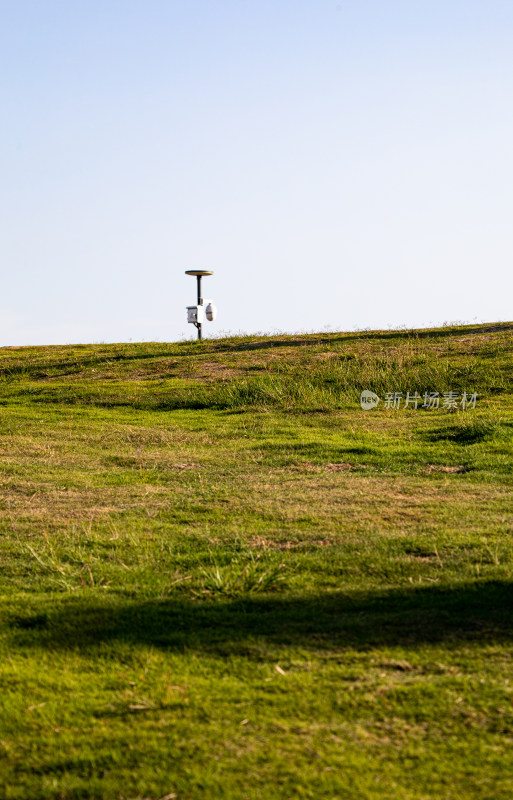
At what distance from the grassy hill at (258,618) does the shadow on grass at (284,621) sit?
0.02m

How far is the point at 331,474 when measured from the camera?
11031mm

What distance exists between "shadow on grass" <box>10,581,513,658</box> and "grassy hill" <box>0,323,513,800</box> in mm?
19

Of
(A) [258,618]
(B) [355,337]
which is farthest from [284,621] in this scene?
(B) [355,337]

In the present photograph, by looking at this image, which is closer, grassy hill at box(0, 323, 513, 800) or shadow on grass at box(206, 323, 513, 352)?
grassy hill at box(0, 323, 513, 800)

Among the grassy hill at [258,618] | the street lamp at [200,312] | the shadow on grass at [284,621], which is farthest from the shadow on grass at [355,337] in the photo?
the shadow on grass at [284,621]

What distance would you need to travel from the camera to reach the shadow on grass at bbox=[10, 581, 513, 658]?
15.0 feet

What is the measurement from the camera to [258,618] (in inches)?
197

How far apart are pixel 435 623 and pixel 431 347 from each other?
20174mm

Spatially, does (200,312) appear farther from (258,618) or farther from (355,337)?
(258,618)

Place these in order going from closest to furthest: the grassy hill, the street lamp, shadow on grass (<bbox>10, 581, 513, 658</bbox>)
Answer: the grassy hill
shadow on grass (<bbox>10, 581, 513, 658</bbox>)
the street lamp

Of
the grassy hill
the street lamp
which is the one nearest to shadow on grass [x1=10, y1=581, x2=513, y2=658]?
the grassy hill

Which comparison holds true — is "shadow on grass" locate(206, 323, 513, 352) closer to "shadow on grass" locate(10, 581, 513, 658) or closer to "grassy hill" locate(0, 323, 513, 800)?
"grassy hill" locate(0, 323, 513, 800)

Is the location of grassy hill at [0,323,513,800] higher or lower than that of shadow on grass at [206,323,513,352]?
lower

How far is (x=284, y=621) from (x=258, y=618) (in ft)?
0.59
